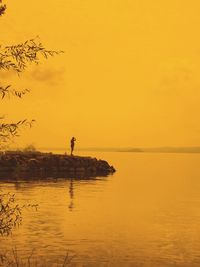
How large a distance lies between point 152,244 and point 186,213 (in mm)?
15333

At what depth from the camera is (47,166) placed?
9844 cm

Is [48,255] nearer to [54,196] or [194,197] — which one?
[54,196]

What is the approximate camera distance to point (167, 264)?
26547 mm

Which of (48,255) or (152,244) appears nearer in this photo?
(48,255)

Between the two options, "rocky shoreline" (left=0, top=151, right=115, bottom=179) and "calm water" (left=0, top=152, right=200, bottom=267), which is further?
"rocky shoreline" (left=0, top=151, right=115, bottom=179)

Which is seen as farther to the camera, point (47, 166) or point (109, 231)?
point (47, 166)

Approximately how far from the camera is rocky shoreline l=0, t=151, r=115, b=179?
306 ft

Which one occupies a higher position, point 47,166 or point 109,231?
point 47,166

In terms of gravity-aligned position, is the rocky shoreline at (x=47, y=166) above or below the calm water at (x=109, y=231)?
above

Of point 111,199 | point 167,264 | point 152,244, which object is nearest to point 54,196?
point 111,199

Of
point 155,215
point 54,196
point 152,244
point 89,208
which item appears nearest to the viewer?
point 152,244

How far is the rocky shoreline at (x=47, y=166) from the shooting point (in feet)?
306

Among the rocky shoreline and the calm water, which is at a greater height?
the rocky shoreline

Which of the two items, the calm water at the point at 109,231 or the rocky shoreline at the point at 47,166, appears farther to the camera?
the rocky shoreline at the point at 47,166
